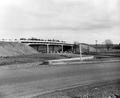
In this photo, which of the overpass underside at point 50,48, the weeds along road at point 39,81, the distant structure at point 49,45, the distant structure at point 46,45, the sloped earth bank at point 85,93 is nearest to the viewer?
the sloped earth bank at point 85,93

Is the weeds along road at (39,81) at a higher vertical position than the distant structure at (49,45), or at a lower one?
lower

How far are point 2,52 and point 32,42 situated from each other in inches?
1141

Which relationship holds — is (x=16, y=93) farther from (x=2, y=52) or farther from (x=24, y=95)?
(x=2, y=52)

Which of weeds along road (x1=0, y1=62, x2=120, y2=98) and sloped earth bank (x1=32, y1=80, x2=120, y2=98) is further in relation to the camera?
weeds along road (x1=0, y1=62, x2=120, y2=98)

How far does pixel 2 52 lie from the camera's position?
173ft

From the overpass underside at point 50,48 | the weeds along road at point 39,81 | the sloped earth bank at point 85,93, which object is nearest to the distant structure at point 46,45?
the overpass underside at point 50,48

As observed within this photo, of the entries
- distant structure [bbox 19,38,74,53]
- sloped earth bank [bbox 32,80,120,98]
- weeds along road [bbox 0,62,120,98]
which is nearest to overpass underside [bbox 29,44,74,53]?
distant structure [bbox 19,38,74,53]

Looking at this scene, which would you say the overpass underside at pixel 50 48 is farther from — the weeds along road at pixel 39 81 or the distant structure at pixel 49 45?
the weeds along road at pixel 39 81

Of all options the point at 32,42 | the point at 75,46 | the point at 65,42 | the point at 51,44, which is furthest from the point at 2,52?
the point at 75,46

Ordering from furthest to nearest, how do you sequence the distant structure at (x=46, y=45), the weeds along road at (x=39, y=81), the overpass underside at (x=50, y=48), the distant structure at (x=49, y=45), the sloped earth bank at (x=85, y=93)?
the overpass underside at (x=50, y=48) → the distant structure at (x=46, y=45) → the distant structure at (x=49, y=45) → the weeds along road at (x=39, y=81) → the sloped earth bank at (x=85, y=93)

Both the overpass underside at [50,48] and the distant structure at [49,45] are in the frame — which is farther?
the overpass underside at [50,48]

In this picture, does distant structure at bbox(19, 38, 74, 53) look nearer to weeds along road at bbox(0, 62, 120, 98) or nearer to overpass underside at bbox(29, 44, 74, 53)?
overpass underside at bbox(29, 44, 74, 53)

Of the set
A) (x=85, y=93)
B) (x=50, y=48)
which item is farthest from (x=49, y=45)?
(x=85, y=93)

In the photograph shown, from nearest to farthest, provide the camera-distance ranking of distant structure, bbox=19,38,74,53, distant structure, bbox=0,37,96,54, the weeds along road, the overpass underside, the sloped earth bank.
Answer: the sloped earth bank < the weeds along road < distant structure, bbox=0,37,96,54 < distant structure, bbox=19,38,74,53 < the overpass underside
